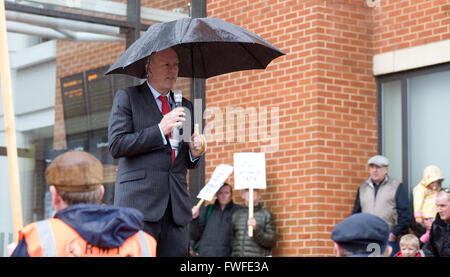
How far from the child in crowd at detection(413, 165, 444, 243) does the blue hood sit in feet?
23.4

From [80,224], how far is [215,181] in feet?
25.1

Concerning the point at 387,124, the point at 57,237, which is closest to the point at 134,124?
the point at 57,237

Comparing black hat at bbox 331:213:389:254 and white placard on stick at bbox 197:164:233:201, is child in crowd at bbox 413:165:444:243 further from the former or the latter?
black hat at bbox 331:213:389:254

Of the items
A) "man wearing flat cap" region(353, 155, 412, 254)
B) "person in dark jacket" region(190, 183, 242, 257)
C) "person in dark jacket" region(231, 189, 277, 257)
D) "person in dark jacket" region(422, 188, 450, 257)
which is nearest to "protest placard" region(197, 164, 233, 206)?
"person in dark jacket" region(190, 183, 242, 257)

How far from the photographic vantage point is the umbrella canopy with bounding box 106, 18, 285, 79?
5793 mm

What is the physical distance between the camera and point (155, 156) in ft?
18.2

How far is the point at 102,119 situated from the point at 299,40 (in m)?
2.51

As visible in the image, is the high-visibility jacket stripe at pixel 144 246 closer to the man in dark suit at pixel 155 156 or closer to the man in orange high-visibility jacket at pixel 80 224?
the man in orange high-visibility jacket at pixel 80 224

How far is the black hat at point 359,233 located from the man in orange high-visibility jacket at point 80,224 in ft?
2.61

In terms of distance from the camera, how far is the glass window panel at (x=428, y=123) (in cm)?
1082

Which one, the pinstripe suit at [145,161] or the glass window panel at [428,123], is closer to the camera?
the pinstripe suit at [145,161]

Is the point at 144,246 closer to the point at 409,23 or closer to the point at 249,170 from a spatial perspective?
the point at 249,170

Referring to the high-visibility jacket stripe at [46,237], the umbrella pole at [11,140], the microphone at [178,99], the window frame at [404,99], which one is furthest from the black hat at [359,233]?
the window frame at [404,99]

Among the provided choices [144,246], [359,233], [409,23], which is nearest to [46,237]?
[144,246]
